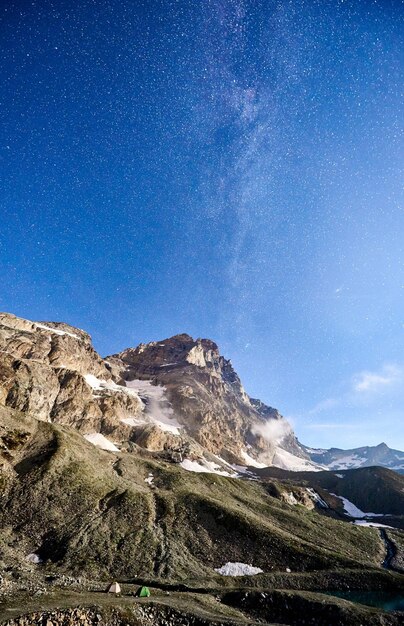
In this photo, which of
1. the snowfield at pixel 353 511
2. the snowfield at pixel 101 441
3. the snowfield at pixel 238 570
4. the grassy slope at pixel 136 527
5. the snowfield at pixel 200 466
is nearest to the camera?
the grassy slope at pixel 136 527

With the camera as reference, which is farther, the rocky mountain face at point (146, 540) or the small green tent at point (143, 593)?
the small green tent at point (143, 593)

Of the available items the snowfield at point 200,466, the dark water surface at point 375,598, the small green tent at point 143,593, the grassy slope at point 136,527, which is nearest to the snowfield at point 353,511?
the snowfield at point 200,466

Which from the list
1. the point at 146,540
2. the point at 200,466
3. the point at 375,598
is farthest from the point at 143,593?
the point at 200,466

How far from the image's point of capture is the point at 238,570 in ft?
201

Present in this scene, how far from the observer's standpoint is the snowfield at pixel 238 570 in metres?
60.2

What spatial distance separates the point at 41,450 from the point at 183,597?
207 ft

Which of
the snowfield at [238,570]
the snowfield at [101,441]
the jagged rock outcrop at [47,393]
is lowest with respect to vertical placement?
the snowfield at [238,570]

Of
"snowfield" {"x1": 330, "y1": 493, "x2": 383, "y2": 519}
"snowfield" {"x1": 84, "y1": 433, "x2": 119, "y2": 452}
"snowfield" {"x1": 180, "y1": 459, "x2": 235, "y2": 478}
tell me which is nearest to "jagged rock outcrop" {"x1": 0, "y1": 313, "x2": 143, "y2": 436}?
"snowfield" {"x1": 84, "y1": 433, "x2": 119, "y2": 452}

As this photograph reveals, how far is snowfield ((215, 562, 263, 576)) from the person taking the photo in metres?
60.2

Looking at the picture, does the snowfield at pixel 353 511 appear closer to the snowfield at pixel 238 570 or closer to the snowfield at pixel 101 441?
the snowfield at pixel 101 441

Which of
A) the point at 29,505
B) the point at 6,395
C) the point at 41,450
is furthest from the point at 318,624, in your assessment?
the point at 6,395

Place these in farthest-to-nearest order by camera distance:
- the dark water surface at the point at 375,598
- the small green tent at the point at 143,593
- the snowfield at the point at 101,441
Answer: the snowfield at the point at 101,441, the dark water surface at the point at 375,598, the small green tent at the point at 143,593

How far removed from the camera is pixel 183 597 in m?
41.2

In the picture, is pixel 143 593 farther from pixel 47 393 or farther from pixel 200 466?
pixel 200 466
